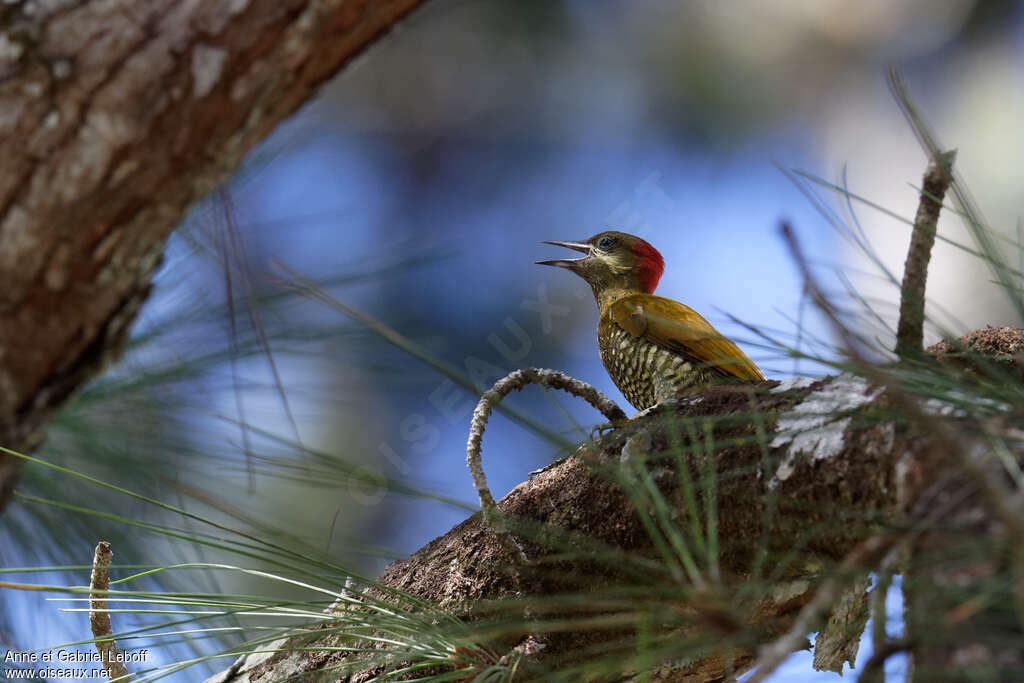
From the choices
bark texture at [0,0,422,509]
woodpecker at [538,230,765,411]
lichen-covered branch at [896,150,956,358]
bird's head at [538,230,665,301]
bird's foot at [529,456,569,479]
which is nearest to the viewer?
bark texture at [0,0,422,509]

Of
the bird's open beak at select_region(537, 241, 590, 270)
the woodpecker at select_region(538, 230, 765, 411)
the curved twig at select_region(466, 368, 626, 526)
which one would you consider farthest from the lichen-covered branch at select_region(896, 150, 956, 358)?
the bird's open beak at select_region(537, 241, 590, 270)

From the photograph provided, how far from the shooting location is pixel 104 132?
2.19 ft

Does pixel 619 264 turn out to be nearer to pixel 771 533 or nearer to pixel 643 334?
pixel 643 334

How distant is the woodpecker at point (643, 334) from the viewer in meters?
1.70

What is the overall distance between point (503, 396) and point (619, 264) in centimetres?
131

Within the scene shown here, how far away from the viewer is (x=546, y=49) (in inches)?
151

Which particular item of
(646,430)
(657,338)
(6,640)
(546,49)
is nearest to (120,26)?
(646,430)

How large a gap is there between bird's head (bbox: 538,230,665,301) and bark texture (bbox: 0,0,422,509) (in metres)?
1.54

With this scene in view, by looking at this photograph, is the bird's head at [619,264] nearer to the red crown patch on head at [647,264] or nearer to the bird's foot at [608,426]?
the red crown patch on head at [647,264]

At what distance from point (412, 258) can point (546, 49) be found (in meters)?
2.81

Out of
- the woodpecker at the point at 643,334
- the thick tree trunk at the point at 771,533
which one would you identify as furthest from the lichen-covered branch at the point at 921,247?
the woodpecker at the point at 643,334

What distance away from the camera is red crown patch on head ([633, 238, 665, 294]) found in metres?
2.24

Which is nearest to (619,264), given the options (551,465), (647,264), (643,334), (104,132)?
(647,264)

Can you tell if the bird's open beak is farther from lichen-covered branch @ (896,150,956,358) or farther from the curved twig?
lichen-covered branch @ (896,150,956,358)
